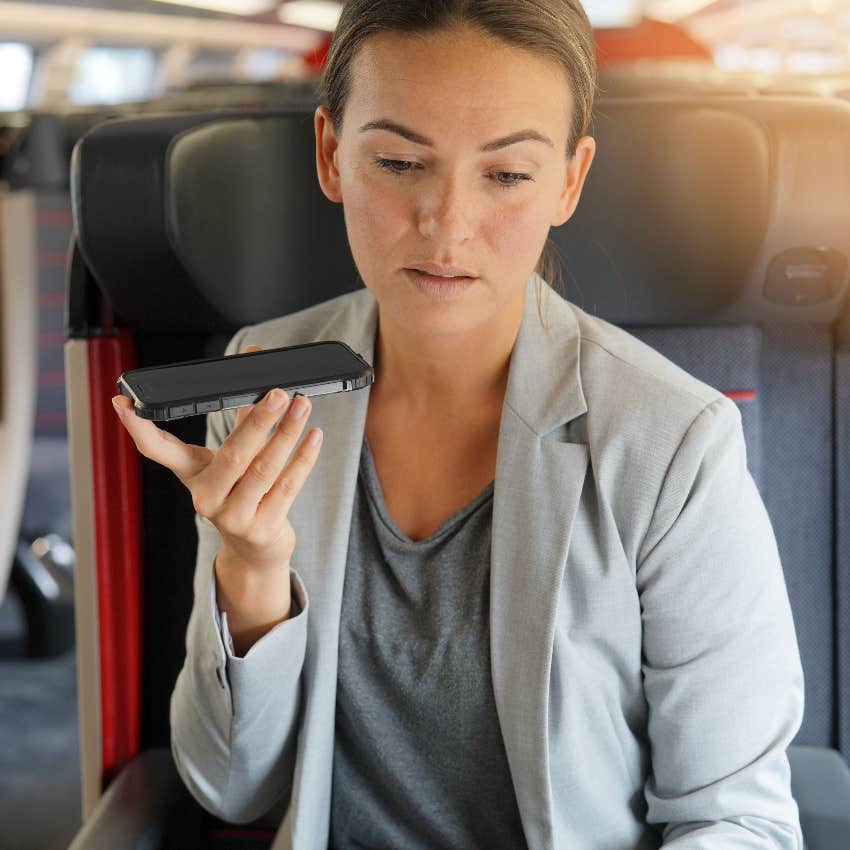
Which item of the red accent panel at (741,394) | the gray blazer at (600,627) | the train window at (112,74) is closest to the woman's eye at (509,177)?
the gray blazer at (600,627)

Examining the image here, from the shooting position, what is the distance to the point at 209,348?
4.51 feet

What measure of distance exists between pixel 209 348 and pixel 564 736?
2.07 ft

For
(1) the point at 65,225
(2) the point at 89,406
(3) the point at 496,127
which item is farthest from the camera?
(1) the point at 65,225

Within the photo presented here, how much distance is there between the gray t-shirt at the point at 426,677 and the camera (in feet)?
3.73

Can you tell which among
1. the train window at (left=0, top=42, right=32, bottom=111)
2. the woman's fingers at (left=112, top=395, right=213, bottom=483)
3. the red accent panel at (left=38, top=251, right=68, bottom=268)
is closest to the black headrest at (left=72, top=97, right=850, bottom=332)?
the woman's fingers at (left=112, top=395, right=213, bottom=483)

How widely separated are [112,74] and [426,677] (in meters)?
8.48

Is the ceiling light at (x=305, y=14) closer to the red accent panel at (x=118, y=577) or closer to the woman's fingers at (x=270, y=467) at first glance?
the red accent panel at (x=118, y=577)

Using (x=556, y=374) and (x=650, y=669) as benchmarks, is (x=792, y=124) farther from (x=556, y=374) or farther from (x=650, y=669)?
(x=650, y=669)

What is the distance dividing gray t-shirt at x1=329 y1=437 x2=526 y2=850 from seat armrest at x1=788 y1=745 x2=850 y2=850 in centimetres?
32

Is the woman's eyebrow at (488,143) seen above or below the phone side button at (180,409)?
above

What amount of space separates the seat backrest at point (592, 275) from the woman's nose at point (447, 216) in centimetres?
26

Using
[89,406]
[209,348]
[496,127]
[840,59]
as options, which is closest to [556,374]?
[496,127]

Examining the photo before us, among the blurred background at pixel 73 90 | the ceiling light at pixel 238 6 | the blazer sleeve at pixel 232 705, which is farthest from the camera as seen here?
the ceiling light at pixel 238 6

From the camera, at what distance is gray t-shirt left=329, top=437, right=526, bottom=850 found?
1136 millimetres
